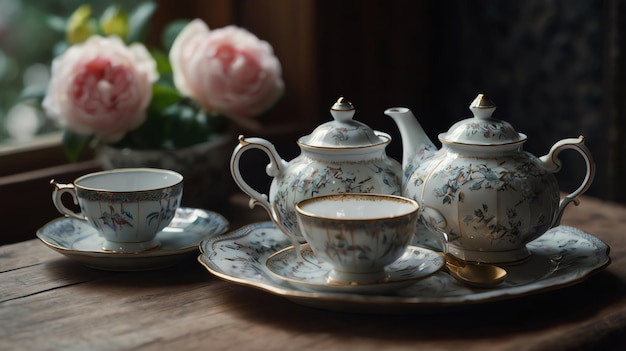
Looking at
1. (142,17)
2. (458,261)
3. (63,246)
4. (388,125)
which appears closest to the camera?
(458,261)

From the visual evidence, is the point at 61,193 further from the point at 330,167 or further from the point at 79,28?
the point at 79,28

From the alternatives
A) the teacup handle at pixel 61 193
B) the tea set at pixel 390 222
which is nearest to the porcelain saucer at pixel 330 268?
the tea set at pixel 390 222

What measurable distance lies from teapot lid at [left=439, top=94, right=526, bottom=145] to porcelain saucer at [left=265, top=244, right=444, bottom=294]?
0.13 meters

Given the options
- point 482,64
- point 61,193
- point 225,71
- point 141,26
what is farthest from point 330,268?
point 482,64

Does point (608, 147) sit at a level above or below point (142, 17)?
below

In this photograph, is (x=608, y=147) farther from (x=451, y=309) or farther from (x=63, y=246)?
(x=63, y=246)

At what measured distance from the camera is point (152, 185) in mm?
1059

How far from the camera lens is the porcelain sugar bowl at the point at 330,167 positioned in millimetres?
937

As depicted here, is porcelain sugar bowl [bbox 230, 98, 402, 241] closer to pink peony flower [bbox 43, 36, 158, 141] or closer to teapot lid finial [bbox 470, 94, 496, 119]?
teapot lid finial [bbox 470, 94, 496, 119]

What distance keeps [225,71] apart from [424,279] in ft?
1.71

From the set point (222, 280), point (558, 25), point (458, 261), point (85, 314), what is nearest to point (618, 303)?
point (458, 261)

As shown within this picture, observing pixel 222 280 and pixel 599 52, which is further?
pixel 599 52

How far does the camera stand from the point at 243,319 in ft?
2.68

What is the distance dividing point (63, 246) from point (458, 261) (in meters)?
0.47
